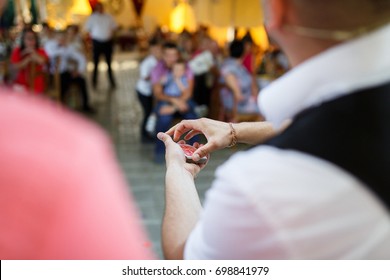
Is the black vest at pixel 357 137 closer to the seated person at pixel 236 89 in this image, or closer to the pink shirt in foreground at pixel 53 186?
the pink shirt in foreground at pixel 53 186

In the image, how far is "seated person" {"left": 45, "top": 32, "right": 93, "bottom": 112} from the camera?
4.91 metres

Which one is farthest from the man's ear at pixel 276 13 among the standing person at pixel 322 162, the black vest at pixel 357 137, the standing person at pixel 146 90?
the standing person at pixel 146 90

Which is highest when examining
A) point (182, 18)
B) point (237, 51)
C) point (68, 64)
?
point (237, 51)

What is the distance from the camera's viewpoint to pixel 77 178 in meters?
0.30

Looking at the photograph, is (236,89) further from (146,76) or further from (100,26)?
(100,26)

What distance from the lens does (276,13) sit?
54cm

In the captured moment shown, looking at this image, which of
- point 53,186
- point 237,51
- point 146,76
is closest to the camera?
point 53,186

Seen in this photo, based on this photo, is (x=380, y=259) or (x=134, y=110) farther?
(x=134, y=110)

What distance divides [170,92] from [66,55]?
9.93 ft

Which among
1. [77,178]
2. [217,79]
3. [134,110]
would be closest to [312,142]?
[77,178]

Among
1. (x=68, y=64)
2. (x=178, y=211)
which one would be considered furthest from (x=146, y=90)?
(x=178, y=211)

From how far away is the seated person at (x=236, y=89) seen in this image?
2.74m
